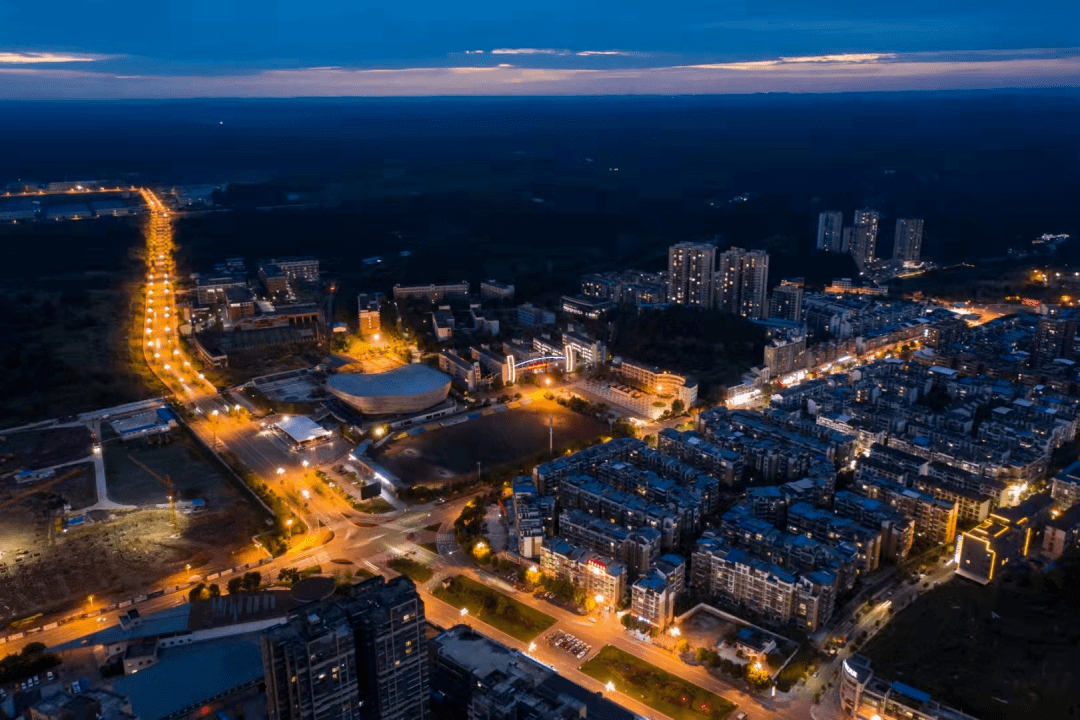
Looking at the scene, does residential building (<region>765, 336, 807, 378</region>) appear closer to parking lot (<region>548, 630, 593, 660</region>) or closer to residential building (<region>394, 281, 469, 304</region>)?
parking lot (<region>548, 630, 593, 660</region>)

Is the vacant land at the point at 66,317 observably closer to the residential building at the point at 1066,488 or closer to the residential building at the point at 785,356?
the residential building at the point at 785,356

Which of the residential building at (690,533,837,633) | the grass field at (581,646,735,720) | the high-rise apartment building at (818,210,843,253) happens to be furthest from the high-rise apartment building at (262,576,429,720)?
the high-rise apartment building at (818,210,843,253)

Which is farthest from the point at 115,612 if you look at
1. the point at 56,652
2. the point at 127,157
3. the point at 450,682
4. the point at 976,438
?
the point at 127,157

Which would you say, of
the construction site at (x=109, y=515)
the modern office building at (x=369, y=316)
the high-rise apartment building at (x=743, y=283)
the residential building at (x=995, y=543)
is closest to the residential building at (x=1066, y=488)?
the residential building at (x=995, y=543)

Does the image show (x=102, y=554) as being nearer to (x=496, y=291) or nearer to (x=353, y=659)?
(x=353, y=659)

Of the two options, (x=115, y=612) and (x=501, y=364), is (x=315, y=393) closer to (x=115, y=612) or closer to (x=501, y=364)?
(x=501, y=364)
